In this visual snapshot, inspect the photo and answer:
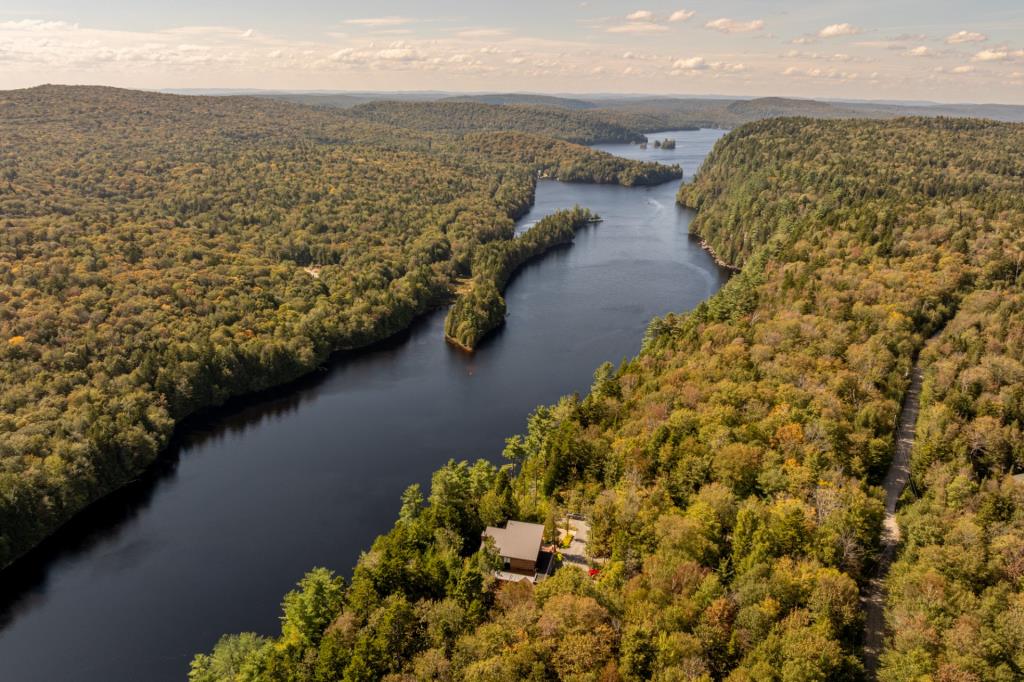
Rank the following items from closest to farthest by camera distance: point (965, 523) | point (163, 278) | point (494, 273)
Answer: point (965, 523)
point (163, 278)
point (494, 273)

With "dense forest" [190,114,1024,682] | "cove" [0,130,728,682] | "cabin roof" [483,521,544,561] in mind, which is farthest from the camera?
"cove" [0,130,728,682]

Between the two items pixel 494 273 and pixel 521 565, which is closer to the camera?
pixel 521 565

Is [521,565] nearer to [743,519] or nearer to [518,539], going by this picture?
[518,539]

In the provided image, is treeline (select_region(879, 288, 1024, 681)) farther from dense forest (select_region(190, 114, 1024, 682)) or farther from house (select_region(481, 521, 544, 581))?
house (select_region(481, 521, 544, 581))

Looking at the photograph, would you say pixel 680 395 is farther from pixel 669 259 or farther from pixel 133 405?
pixel 669 259

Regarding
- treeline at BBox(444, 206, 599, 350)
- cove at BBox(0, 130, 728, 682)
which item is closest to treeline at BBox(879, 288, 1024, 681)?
cove at BBox(0, 130, 728, 682)

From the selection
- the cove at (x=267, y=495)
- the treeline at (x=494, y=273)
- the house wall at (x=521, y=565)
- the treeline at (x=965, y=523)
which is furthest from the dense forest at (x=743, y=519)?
the treeline at (x=494, y=273)

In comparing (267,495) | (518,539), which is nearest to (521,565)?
(518,539)

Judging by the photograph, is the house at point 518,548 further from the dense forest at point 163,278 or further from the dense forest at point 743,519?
the dense forest at point 163,278
